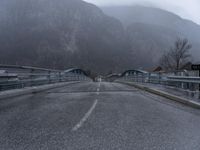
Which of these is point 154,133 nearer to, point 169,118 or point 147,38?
point 169,118

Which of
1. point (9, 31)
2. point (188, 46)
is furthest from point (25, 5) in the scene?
point (188, 46)

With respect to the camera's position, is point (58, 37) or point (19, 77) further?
point (58, 37)

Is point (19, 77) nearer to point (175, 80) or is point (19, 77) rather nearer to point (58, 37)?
point (175, 80)

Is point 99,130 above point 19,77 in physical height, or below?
below

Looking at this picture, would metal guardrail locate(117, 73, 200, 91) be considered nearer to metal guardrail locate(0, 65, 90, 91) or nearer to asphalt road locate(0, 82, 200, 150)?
asphalt road locate(0, 82, 200, 150)

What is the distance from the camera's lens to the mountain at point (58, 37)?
449 ft

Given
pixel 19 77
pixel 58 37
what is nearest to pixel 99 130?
pixel 19 77

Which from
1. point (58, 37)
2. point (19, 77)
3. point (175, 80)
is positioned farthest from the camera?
point (58, 37)

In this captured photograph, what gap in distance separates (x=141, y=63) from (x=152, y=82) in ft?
456

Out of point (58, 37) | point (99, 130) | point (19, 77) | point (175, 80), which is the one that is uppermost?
point (58, 37)

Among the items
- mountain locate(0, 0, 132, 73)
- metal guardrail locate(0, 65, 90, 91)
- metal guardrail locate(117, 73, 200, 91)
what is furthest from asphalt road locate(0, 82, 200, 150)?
mountain locate(0, 0, 132, 73)

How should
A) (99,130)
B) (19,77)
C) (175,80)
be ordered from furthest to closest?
(19,77)
(175,80)
(99,130)

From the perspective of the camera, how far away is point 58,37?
6373 inches

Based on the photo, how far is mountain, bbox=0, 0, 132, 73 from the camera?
137 meters
